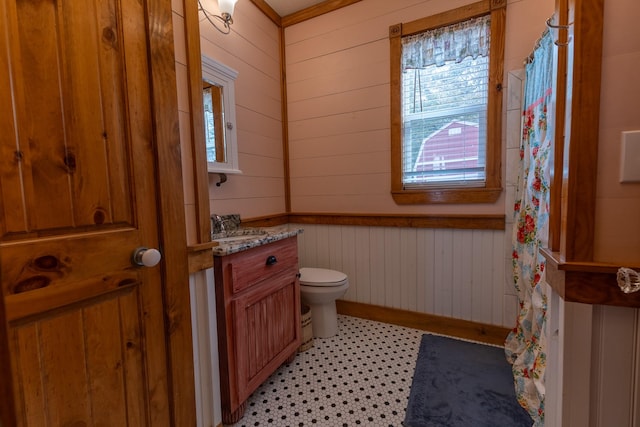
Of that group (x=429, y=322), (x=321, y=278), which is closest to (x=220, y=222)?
(x=321, y=278)

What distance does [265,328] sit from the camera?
5.07 feet

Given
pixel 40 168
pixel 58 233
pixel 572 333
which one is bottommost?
pixel 572 333

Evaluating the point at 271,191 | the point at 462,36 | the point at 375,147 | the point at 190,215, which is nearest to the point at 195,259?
the point at 190,215

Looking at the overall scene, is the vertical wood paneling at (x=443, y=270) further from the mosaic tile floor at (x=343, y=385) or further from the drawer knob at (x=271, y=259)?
the drawer knob at (x=271, y=259)

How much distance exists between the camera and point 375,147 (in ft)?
7.39

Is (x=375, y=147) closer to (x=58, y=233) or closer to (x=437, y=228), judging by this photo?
(x=437, y=228)

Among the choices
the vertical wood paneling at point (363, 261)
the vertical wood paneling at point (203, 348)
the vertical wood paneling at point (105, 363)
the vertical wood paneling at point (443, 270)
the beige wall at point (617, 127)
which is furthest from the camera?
the vertical wood paneling at point (363, 261)

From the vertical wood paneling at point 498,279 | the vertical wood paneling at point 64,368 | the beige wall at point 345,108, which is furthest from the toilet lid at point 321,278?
the vertical wood paneling at point 64,368

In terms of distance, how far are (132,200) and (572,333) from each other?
1223 millimetres

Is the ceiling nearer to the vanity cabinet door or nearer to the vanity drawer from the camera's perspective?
the vanity drawer

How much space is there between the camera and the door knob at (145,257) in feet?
2.75

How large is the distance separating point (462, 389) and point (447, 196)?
Answer: 1.21m

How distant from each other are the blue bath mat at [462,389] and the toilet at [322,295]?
659 mm

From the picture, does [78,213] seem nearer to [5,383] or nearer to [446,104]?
[5,383]
